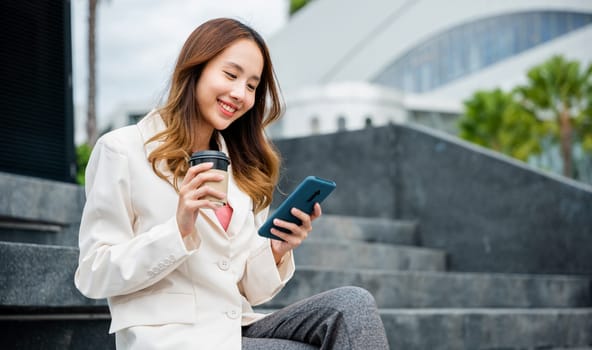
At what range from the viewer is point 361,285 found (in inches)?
173

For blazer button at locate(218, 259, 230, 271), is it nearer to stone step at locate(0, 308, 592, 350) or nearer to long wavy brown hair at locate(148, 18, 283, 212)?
long wavy brown hair at locate(148, 18, 283, 212)

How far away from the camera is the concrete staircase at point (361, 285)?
→ 275 cm

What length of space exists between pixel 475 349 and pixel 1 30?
3.34 meters

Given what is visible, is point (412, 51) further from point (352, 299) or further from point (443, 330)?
point (352, 299)

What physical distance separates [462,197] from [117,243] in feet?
14.6

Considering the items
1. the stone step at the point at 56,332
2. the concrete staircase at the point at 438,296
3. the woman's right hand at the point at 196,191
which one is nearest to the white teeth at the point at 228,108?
the woman's right hand at the point at 196,191

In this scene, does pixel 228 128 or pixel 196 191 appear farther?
pixel 228 128

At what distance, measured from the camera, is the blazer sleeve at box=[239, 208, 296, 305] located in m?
2.38

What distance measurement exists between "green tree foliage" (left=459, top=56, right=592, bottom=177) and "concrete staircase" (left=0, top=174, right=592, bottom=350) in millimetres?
24874

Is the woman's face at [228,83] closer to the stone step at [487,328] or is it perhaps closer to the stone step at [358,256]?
the stone step at [487,328]

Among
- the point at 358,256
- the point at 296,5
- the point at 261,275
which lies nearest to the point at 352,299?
the point at 261,275

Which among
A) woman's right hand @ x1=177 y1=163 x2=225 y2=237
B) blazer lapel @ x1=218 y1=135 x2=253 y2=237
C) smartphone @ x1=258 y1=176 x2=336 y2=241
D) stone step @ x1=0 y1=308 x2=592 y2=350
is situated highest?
woman's right hand @ x1=177 y1=163 x2=225 y2=237

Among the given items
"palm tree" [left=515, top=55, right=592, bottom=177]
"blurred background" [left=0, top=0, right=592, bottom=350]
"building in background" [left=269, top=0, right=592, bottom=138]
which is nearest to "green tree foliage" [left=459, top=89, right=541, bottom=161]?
"palm tree" [left=515, top=55, right=592, bottom=177]

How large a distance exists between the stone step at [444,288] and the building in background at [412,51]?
1059 inches
